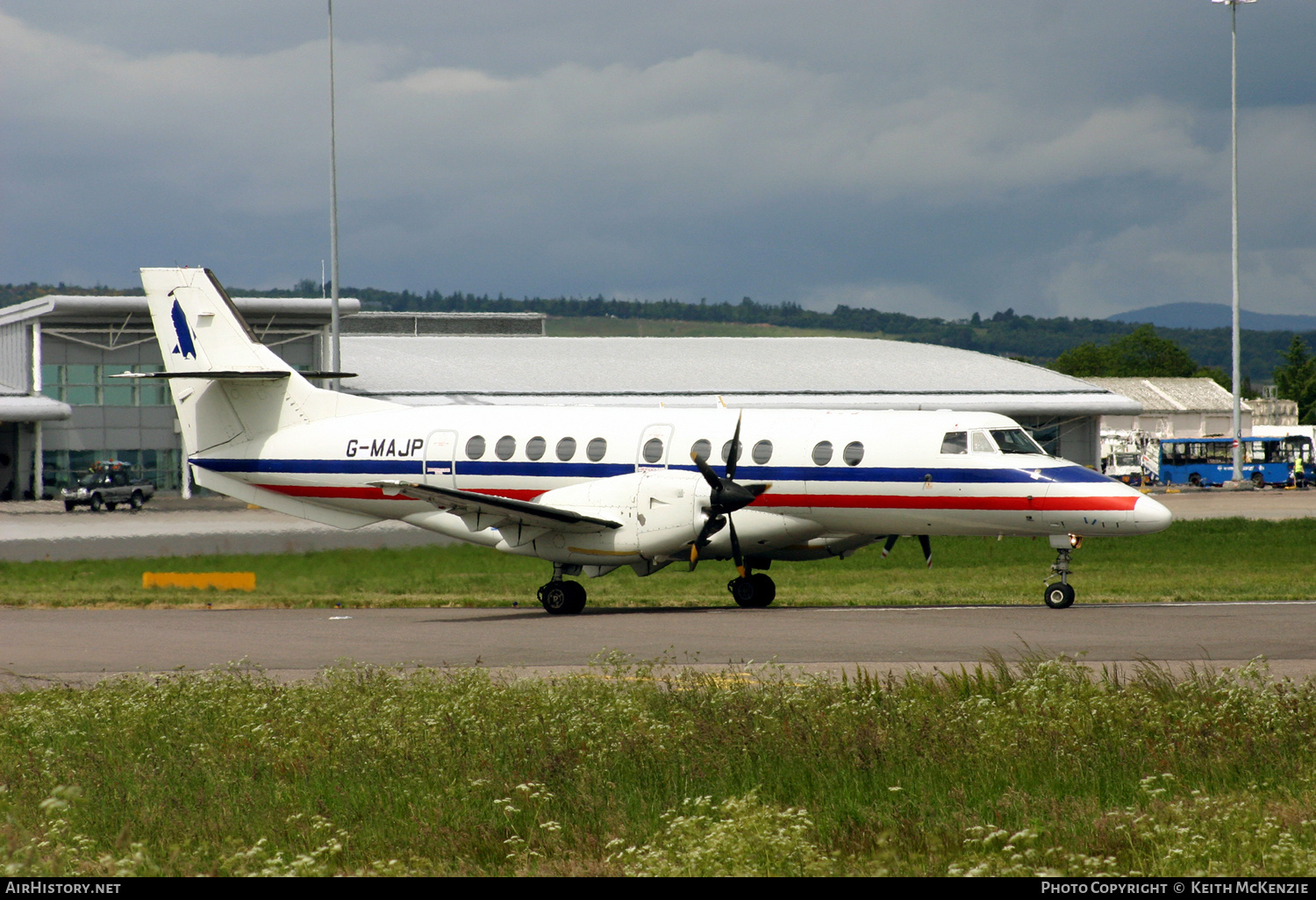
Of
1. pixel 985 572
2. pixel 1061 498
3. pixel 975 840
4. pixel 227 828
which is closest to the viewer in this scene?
pixel 975 840

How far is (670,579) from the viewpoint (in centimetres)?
3519

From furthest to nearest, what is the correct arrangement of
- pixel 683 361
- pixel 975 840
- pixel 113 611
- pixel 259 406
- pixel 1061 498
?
pixel 683 361 < pixel 259 406 < pixel 113 611 < pixel 1061 498 < pixel 975 840

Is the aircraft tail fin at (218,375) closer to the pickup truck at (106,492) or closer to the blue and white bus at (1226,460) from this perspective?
the pickup truck at (106,492)

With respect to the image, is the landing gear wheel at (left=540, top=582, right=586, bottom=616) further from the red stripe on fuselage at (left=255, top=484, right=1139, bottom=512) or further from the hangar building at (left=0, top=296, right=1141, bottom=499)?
the hangar building at (left=0, top=296, right=1141, bottom=499)

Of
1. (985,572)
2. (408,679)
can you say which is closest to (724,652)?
(408,679)

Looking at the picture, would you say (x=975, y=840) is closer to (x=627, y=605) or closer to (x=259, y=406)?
(x=627, y=605)

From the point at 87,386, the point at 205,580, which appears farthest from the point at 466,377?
the point at 205,580

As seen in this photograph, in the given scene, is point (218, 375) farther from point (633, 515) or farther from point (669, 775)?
point (669, 775)

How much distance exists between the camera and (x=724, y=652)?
17750 mm

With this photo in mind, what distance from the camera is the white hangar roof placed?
243 feet

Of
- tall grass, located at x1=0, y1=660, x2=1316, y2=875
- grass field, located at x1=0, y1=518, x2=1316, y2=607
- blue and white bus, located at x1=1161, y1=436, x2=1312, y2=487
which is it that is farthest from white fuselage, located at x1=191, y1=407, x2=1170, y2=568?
blue and white bus, located at x1=1161, y1=436, x2=1312, y2=487

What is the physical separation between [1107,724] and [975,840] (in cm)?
413

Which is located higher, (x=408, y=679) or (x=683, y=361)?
(x=683, y=361)

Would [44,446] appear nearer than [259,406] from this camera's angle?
No
